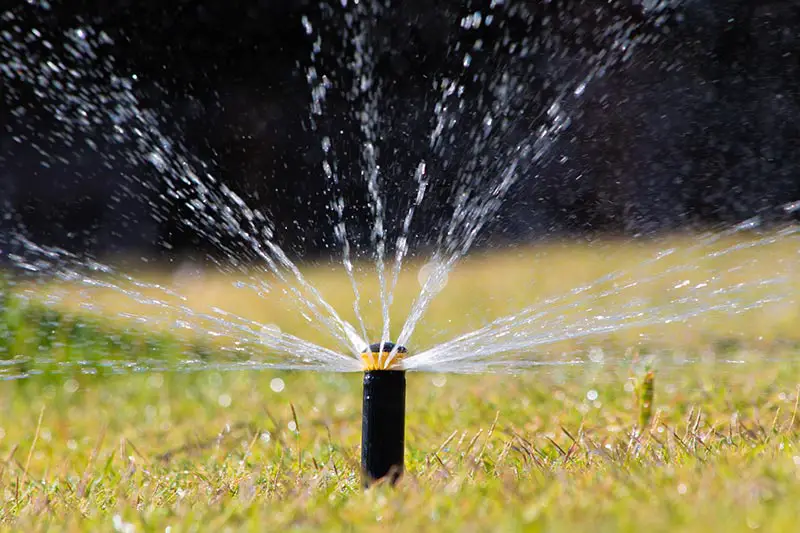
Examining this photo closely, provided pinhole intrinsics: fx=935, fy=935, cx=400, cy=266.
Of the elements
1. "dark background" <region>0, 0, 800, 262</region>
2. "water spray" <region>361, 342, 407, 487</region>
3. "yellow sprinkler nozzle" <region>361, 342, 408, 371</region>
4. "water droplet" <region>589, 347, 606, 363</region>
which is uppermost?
"dark background" <region>0, 0, 800, 262</region>

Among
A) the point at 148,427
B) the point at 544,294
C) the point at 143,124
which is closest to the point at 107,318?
the point at 148,427

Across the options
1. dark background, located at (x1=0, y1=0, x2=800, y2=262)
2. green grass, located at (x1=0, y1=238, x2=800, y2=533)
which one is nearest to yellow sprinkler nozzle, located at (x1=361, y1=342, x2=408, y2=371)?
green grass, located at (x1=0, y1=238, x2=800, y2=533)

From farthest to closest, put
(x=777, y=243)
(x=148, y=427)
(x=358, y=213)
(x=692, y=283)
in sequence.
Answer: (x=358, y=213)
(x=777, y=243)
(x=692, y=283)
(x=148, y=427)

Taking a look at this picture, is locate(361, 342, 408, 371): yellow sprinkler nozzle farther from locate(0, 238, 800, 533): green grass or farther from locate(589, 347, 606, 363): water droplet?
locate(589, 347, 606, 363): water droplet

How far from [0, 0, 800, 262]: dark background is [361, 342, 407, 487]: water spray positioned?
15.8 ft

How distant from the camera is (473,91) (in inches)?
266

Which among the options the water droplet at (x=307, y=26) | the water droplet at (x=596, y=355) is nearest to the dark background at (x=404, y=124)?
the water droplet at (x=307, y=26)

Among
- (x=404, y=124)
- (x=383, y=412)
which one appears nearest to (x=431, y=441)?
(x=383, y=412)

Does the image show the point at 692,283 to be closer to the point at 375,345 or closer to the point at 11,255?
the point at 375,345

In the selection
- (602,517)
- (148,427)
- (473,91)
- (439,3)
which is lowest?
(602,517)

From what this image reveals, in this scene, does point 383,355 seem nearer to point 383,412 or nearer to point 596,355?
point 383,412

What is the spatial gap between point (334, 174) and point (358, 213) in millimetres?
363

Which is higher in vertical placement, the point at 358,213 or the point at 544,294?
the point at 358,213

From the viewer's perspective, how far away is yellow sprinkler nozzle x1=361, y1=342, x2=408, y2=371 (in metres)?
2.01
